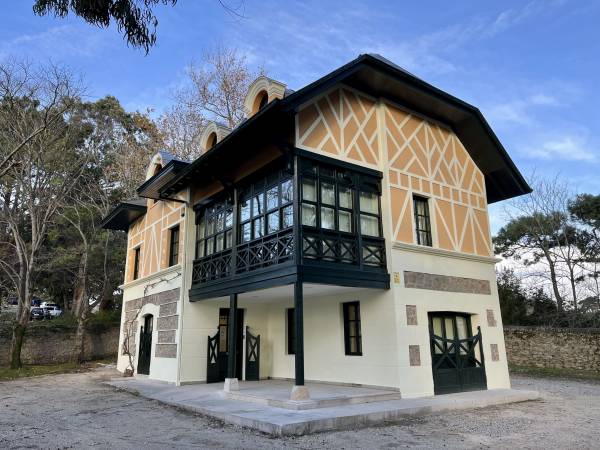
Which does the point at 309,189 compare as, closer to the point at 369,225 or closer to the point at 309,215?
the point at 309,215

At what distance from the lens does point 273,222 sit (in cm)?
952

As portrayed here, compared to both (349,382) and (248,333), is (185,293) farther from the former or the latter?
(349,382)

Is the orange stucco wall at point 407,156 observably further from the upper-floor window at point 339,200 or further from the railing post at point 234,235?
the railing post at point 234,235

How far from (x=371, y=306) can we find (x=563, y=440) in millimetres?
4257

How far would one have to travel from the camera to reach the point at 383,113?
1037 centimetres

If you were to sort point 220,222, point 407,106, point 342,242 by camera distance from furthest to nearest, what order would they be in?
point 220,222, point 407,106, point 342,242

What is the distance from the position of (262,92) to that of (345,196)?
3.06 m

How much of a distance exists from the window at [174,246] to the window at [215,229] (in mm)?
1378

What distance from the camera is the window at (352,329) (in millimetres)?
9852

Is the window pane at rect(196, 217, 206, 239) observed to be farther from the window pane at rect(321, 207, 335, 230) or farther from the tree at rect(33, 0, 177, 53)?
the tree at rect(33, 0, 177, 53)

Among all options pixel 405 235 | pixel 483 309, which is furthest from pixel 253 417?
pixel 483 309

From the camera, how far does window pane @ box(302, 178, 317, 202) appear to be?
29.7 ft

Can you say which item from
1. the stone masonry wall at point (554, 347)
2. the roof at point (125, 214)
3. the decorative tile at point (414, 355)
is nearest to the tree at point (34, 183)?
the roof at point (125, 214)

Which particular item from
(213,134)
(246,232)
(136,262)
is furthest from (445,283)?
(136,262)
